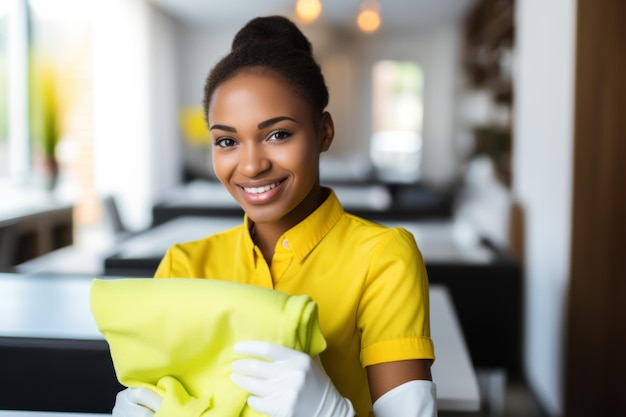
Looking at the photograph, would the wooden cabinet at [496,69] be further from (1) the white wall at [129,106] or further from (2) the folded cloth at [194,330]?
(2) the folded cloth at [194,330]

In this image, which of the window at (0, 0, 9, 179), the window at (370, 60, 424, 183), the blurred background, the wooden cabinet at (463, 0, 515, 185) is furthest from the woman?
the window at (370, 60, 424, 183)

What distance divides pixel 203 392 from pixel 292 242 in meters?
0.25

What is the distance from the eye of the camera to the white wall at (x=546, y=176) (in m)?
2.78

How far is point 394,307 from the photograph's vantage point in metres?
0.88

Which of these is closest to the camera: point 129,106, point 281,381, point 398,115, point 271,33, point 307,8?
point 281,381

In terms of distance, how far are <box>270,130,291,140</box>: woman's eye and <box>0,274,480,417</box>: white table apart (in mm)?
Result: 546

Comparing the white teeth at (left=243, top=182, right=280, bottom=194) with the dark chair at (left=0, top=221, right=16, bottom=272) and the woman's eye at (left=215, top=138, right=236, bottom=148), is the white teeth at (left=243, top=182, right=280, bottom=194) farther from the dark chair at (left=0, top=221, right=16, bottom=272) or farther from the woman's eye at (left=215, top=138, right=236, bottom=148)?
the dark chair at (left=0, top=221, right=16, bottom=272)

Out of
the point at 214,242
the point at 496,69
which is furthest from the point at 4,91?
the point at 214,242

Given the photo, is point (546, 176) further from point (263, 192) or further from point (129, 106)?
point (129, 106)

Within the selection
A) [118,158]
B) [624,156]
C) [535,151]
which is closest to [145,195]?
[118,158]

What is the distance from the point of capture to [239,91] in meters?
0.89

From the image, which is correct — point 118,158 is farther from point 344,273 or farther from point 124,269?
point 344,273

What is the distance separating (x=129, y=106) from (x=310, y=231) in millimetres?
6960

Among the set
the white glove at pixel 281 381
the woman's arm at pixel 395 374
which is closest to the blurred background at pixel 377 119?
the woman's arm at pixel 395 374
